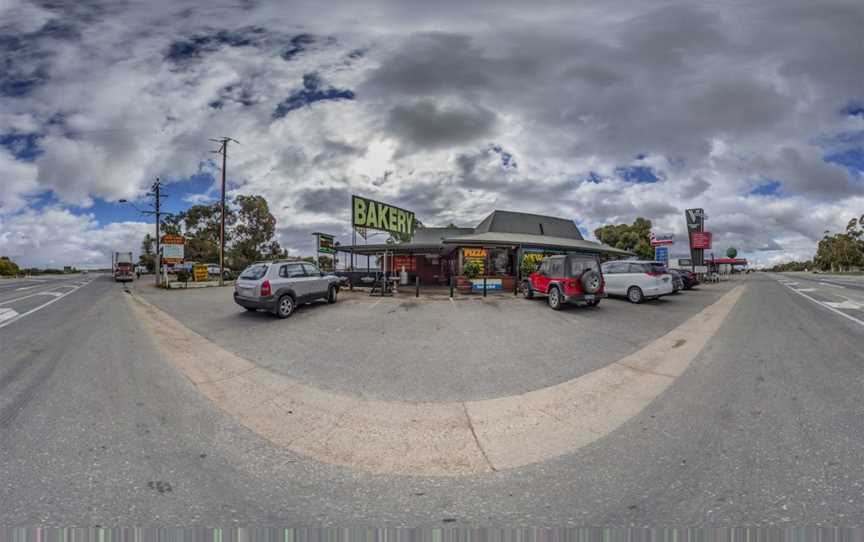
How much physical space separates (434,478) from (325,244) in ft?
72.3

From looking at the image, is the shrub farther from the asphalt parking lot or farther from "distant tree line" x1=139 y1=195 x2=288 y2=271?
"distant tree line" x1=139 y1=195 x2=288 y2=271

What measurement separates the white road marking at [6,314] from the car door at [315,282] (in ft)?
26.2

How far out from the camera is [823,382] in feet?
15.6

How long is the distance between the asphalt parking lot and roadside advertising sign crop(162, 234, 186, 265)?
17.8 m

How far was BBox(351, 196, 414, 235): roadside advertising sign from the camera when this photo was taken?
21.7 meters

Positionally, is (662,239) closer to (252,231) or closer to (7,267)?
(252,231)

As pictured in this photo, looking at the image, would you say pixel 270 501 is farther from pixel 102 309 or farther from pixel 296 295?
pixel 102 309

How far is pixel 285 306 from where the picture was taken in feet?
35.4

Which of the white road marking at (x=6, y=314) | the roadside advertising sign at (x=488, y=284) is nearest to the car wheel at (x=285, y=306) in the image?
the white road marking at (x=6, y=314)

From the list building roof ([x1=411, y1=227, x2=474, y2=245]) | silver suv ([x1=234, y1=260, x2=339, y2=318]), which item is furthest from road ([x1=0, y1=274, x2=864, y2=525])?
building roof ([x1=411, y1=227, x2=474, y2=245])

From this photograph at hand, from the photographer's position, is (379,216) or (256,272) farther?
(379,216)

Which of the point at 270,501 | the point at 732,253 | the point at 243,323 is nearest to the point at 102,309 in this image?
the point at 243,323

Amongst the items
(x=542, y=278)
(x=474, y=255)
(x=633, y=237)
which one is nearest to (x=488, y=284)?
(x=474, y=255)

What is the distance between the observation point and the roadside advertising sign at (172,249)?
27.0 meters
